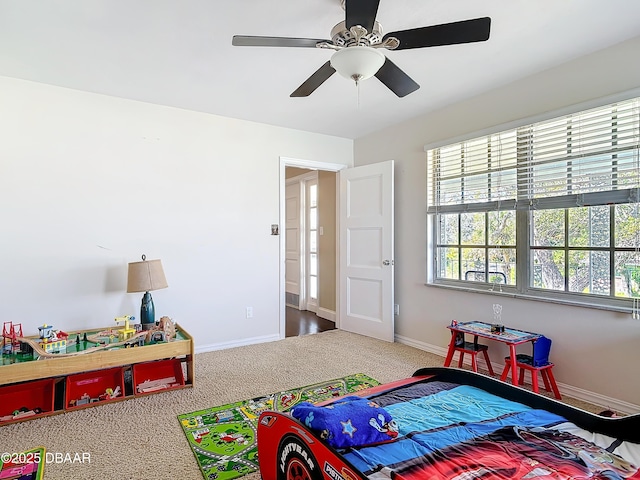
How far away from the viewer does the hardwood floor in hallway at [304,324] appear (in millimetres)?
4664

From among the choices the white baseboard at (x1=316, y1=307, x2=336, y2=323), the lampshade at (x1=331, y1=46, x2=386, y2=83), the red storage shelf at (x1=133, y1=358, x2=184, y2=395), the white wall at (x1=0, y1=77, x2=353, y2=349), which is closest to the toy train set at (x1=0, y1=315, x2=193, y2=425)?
the red storage shelf at (x1=133, y1=358, x2=184, y2=395)

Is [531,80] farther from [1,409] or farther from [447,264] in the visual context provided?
[1,409]

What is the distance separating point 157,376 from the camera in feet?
9.46

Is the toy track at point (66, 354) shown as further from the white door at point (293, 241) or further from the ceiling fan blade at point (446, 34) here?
the white door at point (293, 241)

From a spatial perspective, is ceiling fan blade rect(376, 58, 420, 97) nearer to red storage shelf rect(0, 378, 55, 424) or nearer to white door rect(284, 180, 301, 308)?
red storage shelf rect(0, 378, 55, 424)

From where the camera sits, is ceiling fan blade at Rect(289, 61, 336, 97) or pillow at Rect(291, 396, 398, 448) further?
ceiling fan blade at Rect(289, 61, 336, 97)

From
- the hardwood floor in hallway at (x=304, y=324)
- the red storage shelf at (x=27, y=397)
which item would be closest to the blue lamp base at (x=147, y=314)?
the red storage shelf at (x=27, y=397)

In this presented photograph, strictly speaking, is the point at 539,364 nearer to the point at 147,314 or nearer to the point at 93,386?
the point at 147,314

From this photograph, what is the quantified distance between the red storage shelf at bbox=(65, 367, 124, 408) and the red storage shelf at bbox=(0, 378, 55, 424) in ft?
0.38

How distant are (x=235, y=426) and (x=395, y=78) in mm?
2353

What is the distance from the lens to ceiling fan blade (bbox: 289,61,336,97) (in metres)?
2.07

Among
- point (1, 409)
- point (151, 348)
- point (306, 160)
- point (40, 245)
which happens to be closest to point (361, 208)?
point (306, 160)

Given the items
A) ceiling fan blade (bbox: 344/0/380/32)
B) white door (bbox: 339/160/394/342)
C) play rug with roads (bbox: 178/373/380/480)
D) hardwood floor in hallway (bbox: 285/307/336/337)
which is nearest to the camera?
ceiling fan blade (bbox: 344/0/380/32)

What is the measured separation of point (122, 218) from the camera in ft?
11.0
